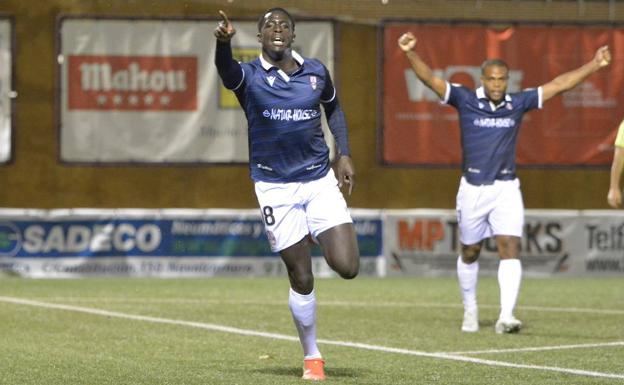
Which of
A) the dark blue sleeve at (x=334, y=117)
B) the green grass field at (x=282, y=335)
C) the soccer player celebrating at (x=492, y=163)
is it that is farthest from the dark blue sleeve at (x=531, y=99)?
the dark blue sleeve at (x=334, y=117)

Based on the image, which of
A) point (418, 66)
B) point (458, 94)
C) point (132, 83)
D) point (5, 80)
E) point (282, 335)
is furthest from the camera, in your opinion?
point (132, 83)

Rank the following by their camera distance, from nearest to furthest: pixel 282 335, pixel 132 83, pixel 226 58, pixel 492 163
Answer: pixel 226 58
pixel 282 335
pixel 492 163
pixel 132 83

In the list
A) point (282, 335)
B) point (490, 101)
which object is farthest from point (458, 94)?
point (282, 335)

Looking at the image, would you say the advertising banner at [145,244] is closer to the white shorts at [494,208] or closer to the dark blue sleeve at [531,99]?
the white shorts at [494,208]

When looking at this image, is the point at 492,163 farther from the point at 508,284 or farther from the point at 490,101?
the point at 508,284

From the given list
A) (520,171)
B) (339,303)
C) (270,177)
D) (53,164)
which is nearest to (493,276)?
(520,171)

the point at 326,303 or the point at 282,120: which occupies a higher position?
the point at 282,120

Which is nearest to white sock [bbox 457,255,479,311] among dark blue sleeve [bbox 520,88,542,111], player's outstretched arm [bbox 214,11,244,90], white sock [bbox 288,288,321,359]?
dark blue sleeve [bbox 520,88,542,111]

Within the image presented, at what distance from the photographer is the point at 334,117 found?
10062 mm

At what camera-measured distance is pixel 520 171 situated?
24172 mm

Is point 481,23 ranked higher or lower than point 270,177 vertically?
higher

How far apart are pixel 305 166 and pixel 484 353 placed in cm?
248

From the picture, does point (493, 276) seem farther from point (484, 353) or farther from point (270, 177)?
point (270, 177)

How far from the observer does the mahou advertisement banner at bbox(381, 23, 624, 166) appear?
77.8ft
